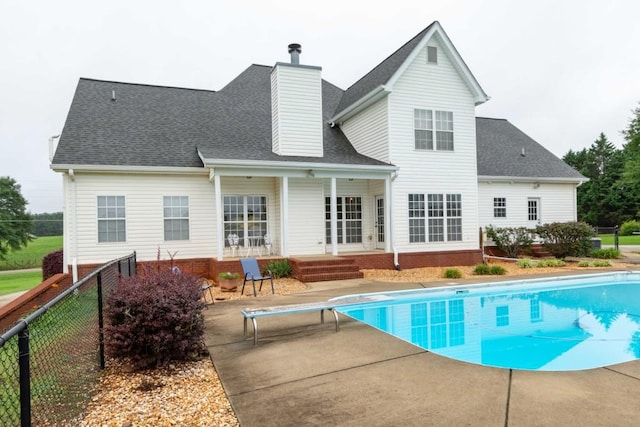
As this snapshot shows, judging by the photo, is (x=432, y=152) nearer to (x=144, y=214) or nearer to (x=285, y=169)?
(x=285, y=169)

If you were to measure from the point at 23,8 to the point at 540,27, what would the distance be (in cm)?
2581

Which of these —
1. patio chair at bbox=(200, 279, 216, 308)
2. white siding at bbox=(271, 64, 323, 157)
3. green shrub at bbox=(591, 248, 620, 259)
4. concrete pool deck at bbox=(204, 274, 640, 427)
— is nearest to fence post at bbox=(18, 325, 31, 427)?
concrete pool deck at bbox=(204, 274, 640, 427)

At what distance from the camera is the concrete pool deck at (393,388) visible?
3553 mm

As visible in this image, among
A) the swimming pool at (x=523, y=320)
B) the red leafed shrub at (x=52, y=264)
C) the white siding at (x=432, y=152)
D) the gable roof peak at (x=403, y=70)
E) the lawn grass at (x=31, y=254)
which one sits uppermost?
the gable roof peak at (x=403, y=70)

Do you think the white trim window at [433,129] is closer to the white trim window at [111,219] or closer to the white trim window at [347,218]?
the white trim window at [347,218]

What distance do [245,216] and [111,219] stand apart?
454 centimetres

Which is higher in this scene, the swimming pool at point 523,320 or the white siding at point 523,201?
the white siding at point 523,201

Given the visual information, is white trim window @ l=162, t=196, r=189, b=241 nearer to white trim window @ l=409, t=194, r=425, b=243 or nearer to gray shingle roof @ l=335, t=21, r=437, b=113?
gray shingle roof @ l=335, t=21, r=437, b=113

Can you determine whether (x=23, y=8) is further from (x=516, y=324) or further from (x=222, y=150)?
(x=516, y=324)

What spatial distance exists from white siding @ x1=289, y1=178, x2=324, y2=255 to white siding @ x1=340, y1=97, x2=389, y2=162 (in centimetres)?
266

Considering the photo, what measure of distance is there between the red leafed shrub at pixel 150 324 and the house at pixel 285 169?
7731mm

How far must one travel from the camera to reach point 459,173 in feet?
52.6

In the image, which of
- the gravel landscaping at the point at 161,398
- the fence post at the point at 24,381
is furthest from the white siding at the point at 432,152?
the fence post at the point at 24,381

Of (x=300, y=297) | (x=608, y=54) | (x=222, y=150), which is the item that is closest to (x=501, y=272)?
(x=300, y=297)
